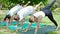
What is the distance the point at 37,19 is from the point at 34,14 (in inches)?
8.7

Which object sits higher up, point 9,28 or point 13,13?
point 13,13

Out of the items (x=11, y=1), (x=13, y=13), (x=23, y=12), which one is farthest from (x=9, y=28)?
(x=11, y=1)

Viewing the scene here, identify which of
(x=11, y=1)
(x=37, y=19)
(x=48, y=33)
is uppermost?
(x=11, y=1)

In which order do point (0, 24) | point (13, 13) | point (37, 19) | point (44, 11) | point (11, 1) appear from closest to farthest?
point (37, 19) → point (44, 11) → point (13, 13) → point (0, 24) → point (11, 1)

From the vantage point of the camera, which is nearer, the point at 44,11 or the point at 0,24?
the point at 44,11

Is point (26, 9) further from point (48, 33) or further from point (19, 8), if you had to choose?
point (48, 33)

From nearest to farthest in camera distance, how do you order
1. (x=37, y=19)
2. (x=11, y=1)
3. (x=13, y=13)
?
(x=37, y=19), (x=13, y=13), (x=11, y=1)

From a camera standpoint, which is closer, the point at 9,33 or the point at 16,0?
the point at 9,33

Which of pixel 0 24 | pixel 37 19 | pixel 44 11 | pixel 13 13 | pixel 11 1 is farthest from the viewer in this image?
pixel 11 1

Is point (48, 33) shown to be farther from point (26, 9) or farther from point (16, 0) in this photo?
point (16, 0)

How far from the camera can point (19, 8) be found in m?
8.78

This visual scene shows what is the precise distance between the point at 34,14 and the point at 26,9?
22.8 inches

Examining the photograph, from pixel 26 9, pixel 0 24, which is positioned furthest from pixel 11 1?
pixel 26 9

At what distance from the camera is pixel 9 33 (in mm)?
8211
